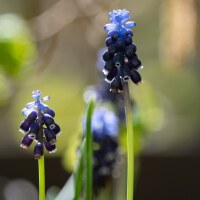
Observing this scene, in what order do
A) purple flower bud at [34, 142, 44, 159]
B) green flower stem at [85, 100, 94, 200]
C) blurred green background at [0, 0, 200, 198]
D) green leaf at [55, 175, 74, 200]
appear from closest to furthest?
1. purple flower bud at [34, 142, 44, 159]
2. green flower stem at [85, 100, 94, 200]
3. green leaf at [55, 175, 74, 200]
4. blurred green background at [0, 0, 200, 198]

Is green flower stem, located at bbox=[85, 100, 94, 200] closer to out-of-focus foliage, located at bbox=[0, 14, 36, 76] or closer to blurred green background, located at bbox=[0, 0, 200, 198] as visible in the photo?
blurred green background, located at bbox=[0, 0, 200, 198]

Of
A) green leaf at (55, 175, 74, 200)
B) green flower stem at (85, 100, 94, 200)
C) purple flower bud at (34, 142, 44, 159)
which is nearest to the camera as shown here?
purple flower bud at (34, 142, 44, 159)

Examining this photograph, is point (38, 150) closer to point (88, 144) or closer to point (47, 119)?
point (47, 119)

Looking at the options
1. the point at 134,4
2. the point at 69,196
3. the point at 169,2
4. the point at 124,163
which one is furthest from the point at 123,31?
the point at 134,4

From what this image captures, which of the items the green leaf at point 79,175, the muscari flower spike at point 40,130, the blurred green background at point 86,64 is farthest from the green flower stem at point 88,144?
the blurred green background at point 86,64

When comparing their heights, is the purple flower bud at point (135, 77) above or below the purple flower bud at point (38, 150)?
above

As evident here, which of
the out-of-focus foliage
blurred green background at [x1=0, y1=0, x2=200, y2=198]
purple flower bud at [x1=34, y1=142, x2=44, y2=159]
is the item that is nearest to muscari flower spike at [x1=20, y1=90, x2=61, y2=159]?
purple flower bud at [x1=34, y1=142, x2=44, y2=159]

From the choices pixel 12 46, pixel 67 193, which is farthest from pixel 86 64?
pixel 67 193

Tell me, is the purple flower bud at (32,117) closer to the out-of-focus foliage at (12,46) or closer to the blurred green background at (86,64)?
the blurred green background at (86,64)

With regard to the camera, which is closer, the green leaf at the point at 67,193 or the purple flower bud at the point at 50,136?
the purple flower bud at the point at 50,136

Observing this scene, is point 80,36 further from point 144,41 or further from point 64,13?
point 64,13
